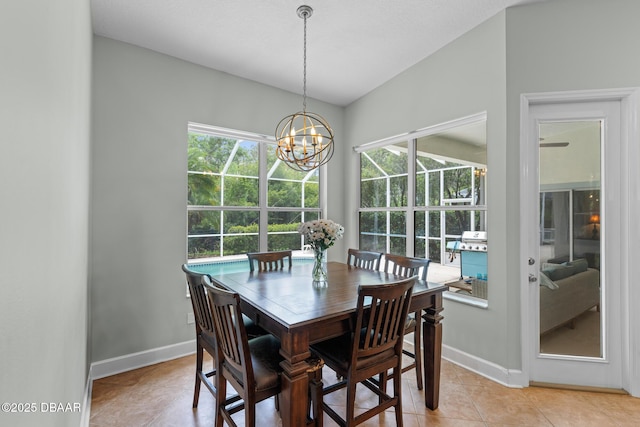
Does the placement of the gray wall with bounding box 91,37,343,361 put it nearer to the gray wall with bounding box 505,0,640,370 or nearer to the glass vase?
the glass vase

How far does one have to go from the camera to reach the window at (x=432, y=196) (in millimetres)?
2928

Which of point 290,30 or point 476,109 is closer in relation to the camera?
point 290,30

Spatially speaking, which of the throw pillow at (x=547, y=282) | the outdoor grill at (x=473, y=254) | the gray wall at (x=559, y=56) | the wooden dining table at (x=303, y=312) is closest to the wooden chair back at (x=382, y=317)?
the wooden dining table at (x=303, y=312)

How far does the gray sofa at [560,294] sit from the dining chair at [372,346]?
1559 mm

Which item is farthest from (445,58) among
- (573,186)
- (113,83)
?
(113,83)

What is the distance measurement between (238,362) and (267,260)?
137 centimetres

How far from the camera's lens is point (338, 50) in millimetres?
3010

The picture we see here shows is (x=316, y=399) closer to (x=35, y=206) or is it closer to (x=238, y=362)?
(x=238, y=362)

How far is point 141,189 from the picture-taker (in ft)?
9.37

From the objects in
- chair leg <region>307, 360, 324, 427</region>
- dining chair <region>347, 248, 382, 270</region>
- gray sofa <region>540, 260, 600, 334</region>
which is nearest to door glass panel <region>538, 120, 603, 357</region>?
gray sofa <region>540, 260, 600, 334</region>

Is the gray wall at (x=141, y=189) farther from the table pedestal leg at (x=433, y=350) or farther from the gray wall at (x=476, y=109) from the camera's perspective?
the table pedestal leg at (x=433, y=350)

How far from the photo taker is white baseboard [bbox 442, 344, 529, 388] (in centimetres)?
249

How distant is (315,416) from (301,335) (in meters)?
0.52

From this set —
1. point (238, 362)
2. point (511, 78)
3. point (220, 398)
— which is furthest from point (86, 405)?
point (511, 78)
